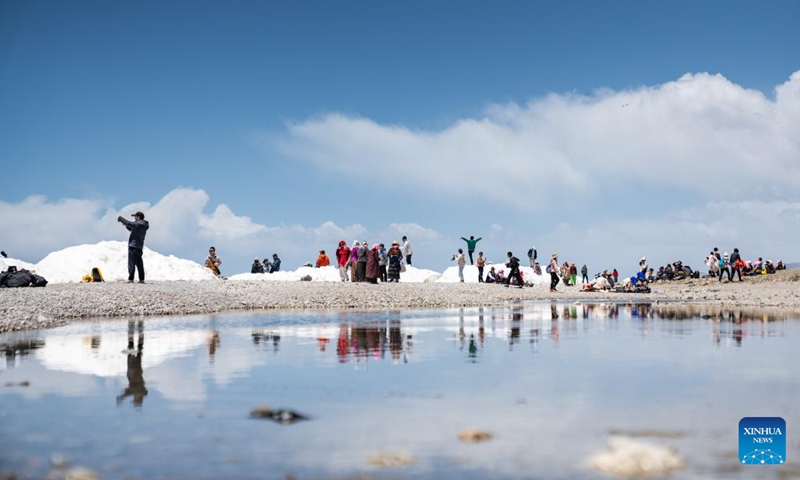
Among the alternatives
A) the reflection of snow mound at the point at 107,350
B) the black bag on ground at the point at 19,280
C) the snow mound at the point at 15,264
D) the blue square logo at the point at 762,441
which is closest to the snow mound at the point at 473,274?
the snow mound at the point at 15,264

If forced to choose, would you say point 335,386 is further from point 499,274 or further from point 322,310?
point 499,274

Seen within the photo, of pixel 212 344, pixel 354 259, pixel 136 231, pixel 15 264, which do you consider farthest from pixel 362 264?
pixel 212 344

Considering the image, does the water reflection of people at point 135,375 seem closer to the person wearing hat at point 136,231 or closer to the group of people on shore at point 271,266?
the person wearing hat at point 136,231

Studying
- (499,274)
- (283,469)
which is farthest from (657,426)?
(499,274)

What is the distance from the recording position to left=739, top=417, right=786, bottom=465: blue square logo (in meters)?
4.93

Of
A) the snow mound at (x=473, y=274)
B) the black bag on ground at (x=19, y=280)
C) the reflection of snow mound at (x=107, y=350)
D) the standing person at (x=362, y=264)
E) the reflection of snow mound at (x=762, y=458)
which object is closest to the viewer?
the reflection of snow mound at (x=762, y=458)

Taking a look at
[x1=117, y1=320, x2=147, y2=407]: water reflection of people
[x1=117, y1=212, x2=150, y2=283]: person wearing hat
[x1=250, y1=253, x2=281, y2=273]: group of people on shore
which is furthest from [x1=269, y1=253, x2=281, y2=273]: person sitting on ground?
[x1=117, y1=320, x2=147, y2=407]: water reflection of people

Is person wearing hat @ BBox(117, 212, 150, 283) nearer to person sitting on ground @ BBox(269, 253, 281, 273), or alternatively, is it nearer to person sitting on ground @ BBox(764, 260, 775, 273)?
person sitting on ground @ BBox(269, 253, 281, 273)

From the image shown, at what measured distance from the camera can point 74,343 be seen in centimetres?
1253

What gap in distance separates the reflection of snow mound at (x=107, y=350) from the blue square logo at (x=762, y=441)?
7.05 m

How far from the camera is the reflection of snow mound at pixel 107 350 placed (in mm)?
9469

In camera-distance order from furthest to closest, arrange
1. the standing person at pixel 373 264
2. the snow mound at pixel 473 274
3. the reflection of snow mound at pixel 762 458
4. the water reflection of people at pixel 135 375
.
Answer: the snow mound at pixel 473 274 < the standing person at pixel 373 264 < the water reflection of people at pixel 135 375 < the reflection of snow mound at pixel 762 458

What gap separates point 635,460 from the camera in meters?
4.81

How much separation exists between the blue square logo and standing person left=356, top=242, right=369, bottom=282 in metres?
29.0
